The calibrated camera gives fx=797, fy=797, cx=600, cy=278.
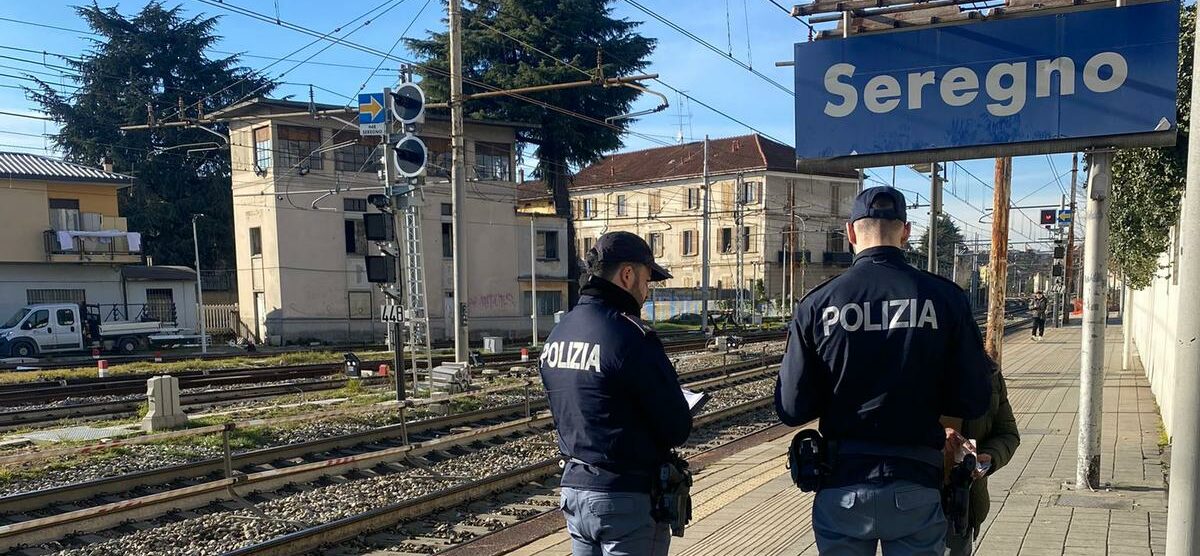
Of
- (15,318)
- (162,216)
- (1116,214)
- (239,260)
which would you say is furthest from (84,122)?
(1116,214)

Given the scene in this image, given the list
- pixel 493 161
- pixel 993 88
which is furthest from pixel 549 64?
pixel 993 88

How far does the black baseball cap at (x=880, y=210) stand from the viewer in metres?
3.11

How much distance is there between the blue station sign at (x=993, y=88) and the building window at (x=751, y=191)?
5111cm

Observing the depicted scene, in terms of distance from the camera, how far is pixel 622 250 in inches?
130

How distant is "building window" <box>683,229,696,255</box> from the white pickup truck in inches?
1552

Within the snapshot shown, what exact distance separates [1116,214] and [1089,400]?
4.73m

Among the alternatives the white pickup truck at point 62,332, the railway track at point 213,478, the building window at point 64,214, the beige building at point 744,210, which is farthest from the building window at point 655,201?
the railway track at point 213,478

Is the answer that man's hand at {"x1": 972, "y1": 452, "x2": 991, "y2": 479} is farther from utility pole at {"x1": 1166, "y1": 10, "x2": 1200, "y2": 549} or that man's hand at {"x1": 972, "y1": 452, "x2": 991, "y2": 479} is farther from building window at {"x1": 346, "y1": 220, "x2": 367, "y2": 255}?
building window at {"x1": 346, "y1": 220, "x2": 367, "y2": 255}

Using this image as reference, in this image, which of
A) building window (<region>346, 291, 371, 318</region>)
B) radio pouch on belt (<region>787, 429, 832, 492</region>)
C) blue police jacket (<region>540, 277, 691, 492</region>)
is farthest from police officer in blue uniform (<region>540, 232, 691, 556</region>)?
building window (<region>346, 291, 371, 318</region>)

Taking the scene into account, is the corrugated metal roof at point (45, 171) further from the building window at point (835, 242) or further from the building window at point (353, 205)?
the building window at point (835, 242)

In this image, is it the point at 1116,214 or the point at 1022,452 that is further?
the point at 1116,214

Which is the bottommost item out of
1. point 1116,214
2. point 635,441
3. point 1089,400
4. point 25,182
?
point 1089,400

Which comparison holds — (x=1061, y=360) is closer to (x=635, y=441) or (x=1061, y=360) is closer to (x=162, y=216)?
(x=635, y=441)

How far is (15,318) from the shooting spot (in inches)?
1102
